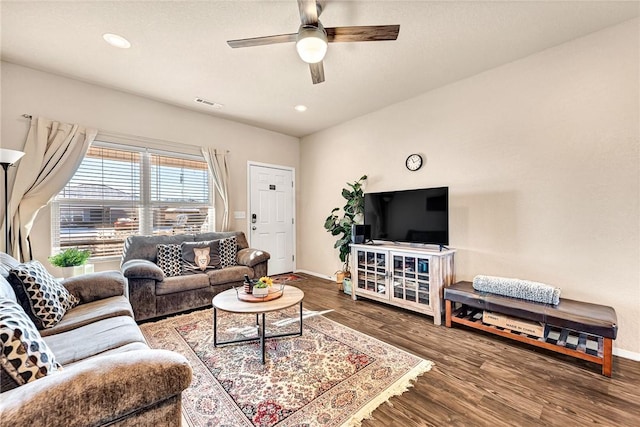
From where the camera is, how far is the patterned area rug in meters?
1.58

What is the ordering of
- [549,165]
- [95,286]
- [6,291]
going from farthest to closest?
1. [549,165]
2. [95,286]
3. [6,291]

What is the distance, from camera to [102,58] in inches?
104

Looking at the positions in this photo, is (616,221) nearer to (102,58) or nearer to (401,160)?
(401,160)

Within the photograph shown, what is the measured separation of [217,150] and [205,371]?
323 centimetres

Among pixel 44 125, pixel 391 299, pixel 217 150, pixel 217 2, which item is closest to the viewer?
pixel 217 2

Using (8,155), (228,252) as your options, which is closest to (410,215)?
(228,252)

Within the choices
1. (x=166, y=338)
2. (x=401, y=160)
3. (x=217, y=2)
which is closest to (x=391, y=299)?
(x=401, y=160)

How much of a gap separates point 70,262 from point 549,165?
493 cm

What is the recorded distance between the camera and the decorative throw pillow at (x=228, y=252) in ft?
11.9

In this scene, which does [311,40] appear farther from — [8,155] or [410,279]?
[8,155]

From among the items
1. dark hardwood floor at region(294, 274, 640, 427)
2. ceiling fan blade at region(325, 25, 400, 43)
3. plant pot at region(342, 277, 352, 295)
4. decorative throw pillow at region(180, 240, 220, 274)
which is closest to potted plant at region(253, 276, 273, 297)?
dark hardwood floor at region(294, 274, 640, 427)

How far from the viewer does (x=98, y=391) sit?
2.97 feet

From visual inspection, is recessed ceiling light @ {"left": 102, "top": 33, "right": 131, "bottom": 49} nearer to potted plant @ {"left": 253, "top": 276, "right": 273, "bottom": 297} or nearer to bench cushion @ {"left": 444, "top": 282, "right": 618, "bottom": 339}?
potted plant @ {"left": 253, "top": 276, "right": 273, "bottom": 297}

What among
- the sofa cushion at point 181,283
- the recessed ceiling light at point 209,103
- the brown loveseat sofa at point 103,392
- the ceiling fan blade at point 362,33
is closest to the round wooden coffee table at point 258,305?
the brown loveseat sofa at point 103,392
